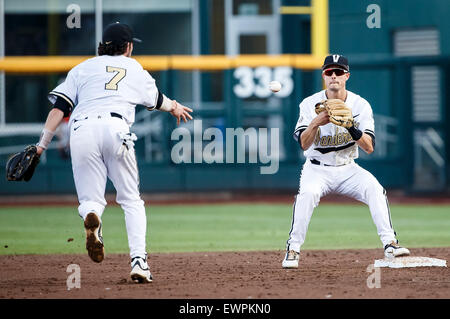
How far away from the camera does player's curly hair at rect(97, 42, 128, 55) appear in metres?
6.27

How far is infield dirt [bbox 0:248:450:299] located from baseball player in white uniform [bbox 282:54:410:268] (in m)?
0.27

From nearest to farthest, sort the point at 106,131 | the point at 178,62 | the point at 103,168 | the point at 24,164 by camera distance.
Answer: the point at 106,131 < the point at 103,168 < the point at 24,164 < the point at 178,62

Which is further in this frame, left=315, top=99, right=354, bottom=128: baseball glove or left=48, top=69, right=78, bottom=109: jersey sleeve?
left=315, top=99, right=354, bottom=128: baseball glove

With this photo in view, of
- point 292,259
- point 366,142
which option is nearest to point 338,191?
point 366,142

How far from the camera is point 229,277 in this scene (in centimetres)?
654

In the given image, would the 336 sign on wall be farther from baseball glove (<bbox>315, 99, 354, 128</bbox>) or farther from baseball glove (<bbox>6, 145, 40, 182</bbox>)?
baseball glove (<bbox>6, 145, 40, 182</bbox>)

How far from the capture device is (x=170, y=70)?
1508 centimetres

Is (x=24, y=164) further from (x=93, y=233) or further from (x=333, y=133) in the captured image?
(x=333, y=133)

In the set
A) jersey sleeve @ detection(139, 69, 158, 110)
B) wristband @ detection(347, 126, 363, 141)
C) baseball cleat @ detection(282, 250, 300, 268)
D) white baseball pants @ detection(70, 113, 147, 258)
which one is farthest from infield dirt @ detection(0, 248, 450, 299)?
jersey sleeve @ detection(139, 69, 158, 110)

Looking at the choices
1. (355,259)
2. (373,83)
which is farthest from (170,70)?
(355,259)

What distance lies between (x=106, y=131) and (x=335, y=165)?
2000 mm

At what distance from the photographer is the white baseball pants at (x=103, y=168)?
6.00 m
